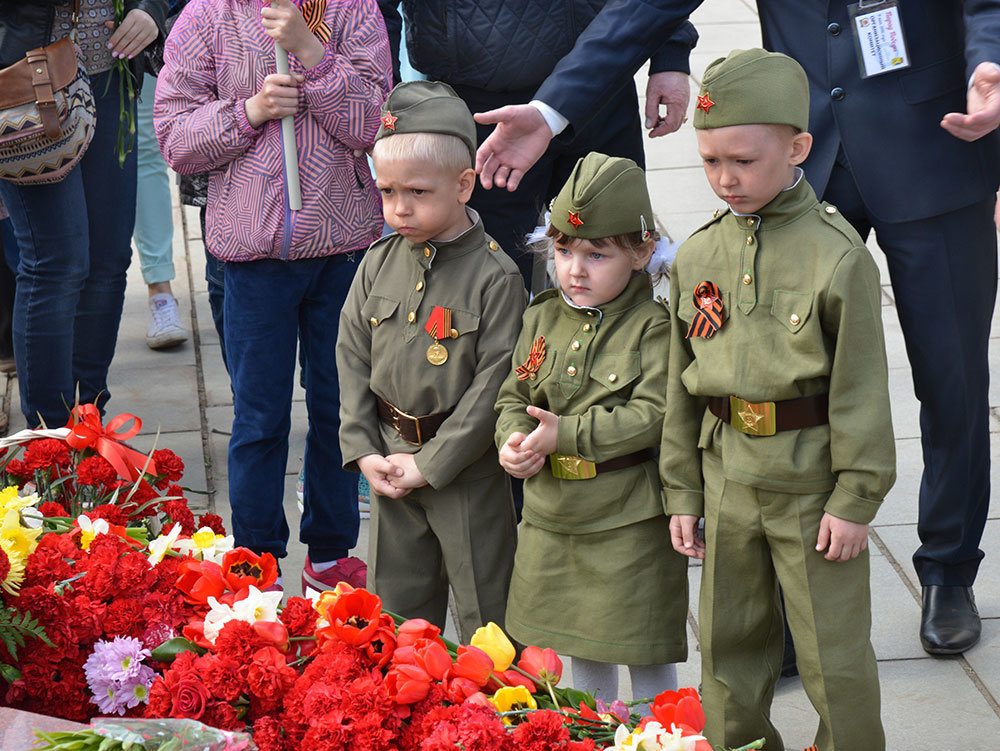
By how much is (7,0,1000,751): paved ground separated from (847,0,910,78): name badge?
4.88ft

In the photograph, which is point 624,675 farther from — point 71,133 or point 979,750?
point 71,133

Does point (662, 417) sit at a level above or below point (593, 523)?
above

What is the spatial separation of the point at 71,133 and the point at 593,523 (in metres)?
1.93

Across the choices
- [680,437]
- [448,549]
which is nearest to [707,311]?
[680,437]

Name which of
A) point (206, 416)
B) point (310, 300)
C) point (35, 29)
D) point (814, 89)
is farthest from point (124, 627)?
point (206, 416)

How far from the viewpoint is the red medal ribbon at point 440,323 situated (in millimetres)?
2916

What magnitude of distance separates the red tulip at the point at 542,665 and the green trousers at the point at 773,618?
790 mm

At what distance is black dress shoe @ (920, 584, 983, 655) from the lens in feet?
11.2

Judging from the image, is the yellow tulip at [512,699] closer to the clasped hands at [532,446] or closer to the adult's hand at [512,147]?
the clasped hands at [532,446]

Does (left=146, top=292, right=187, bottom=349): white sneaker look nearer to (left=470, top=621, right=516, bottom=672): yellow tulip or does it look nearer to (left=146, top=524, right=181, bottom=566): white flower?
(left=146, top=524, right=181, bottom=566): white flower

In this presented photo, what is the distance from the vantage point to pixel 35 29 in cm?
361

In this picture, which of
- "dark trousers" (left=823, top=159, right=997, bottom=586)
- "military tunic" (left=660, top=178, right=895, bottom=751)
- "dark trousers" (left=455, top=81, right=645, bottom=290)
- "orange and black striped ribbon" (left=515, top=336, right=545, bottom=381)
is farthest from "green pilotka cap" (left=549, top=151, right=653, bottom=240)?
"dark trousers" (left=455, top=81, right=645, bottom=290)

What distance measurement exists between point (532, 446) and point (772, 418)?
0.48 metres

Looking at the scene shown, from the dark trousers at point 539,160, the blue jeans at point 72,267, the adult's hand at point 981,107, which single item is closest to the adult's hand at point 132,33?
the blue jeans at point 72,267
